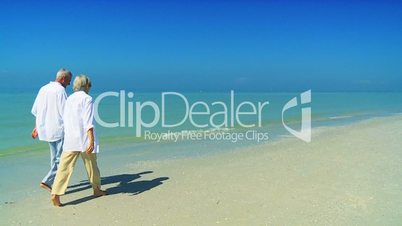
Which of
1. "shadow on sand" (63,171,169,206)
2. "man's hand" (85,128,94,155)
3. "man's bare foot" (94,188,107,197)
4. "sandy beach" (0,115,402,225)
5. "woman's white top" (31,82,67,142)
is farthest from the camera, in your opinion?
"shadow on sand" (63,171,169,206)

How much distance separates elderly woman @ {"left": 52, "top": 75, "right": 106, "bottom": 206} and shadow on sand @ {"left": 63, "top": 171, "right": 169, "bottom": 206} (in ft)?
1.56

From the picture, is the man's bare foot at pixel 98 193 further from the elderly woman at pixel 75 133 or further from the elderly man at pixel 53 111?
the elderly man at pixel 53 111

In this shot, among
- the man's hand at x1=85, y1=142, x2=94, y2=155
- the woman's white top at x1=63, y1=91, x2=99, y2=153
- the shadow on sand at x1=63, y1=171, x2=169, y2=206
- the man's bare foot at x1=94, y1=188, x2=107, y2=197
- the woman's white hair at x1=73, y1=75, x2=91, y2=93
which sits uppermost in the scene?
the woman's white hair at x1=73, y1=75, x2=91, y2=93

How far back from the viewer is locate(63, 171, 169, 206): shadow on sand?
23.8 ft

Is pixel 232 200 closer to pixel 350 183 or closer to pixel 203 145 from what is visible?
pixel 350 183

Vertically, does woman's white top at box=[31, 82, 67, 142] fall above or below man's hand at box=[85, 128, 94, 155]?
above

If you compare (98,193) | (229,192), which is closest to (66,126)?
(98,193)

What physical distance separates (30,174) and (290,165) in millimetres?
5757

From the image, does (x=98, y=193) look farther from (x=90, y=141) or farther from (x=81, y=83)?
(x=81, y=83)

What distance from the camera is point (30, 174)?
9.16 metres

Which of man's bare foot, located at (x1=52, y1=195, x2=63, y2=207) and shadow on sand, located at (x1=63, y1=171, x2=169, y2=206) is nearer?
man's bare foot, located at (x1=52, y1=195, x2=63, y2=207)

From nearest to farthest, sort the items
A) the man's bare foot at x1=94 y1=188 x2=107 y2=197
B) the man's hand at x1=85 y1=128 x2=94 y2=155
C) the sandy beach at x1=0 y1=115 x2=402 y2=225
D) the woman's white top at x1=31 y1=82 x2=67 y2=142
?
the sandy beach at x1=0 y1=115 x2=402 y2=225, the man's hand at x1=85 y1=128 x2=94 y2=155, the woman's white top at x1=31 y1=82 x2=67 y2=142, the man's bare foot at x1=94 y1=188 x2=107 y2=197

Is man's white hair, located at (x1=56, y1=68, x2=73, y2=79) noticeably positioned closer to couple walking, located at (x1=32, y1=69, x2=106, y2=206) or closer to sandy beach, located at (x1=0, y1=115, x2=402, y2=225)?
couple walking, located at (x1=32, y1=69, x2=106, y2=206)

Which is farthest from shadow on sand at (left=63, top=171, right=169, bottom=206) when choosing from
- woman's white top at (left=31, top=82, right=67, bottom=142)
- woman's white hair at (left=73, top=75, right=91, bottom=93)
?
woman's white hair at (left=73, top=75, right=91, bottom=93)
